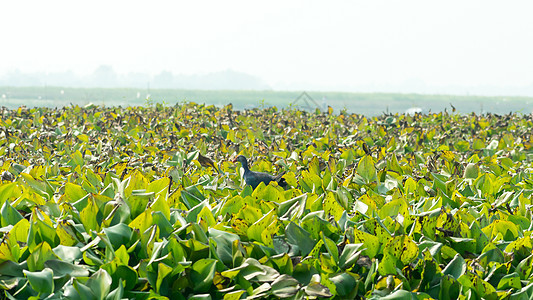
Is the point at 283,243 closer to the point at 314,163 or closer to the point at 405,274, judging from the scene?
the point at 405,274

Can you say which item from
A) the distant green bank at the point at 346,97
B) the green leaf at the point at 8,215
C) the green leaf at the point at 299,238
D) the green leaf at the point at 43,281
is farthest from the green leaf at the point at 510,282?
the distant green bank at the point at 346,97

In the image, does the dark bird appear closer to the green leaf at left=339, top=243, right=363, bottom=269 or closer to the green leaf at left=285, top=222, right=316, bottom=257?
the green leaf at left=285, top=222, right=316, bottom=257

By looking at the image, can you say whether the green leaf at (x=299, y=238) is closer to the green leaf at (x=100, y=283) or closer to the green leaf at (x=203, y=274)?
the green leaf at (x=203, y=274)

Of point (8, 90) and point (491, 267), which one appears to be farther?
point (8, 90)

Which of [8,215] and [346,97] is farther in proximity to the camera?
[346,97]

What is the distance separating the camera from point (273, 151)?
536 centimetres

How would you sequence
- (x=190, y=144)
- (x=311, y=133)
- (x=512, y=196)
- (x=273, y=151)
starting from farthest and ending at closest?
(x=311, y=133) → (x=190, y=144) → (x=273, y=151) → (x=512, y=196)

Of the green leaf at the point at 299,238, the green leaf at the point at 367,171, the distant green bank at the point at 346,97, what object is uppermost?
the green leaf at the point at 367,171

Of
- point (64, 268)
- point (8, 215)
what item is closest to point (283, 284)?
point (64, 268)

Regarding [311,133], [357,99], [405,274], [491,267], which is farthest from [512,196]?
[357,99]

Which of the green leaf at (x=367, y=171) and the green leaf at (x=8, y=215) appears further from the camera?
the green leaf at (x=367, y=171)

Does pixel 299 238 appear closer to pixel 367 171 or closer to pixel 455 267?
pixel 455 267

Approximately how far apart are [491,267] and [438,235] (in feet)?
0.94

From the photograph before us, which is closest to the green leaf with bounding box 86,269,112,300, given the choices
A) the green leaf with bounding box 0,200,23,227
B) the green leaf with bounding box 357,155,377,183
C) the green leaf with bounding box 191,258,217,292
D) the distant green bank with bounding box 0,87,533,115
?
the green leaf with bounding box 191,258,217,292
